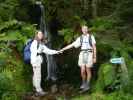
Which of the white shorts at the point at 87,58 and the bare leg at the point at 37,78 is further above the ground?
the white shorts at the point at 87,58

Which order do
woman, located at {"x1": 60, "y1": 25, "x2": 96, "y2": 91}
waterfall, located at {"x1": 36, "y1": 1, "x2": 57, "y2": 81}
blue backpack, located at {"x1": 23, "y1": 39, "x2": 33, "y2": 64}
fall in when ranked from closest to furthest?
woman, located at {"x1": 60, "y1": 25, "x2": 96, "y2": 91}, blue backpack, located at {"x1": 23, "y1": 39, "x2": 33, "y2": 64}, waterfall, located at {"x1": 36, "y1": 1, "x2": 57, "y2": 81}

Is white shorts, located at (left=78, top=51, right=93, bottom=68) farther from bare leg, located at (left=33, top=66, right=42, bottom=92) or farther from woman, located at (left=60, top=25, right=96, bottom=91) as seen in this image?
bare leg, located at (left=33, top=66, right=42, bottom=92)

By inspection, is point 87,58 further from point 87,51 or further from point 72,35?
point 72,35

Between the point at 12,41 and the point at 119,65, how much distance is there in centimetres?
395

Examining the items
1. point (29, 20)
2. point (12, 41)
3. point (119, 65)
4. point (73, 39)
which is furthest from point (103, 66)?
point (29, 20)

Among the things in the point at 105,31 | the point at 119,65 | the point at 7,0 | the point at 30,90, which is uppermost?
the point at 7,0

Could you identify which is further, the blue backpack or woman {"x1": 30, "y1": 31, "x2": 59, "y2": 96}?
the blue backpack

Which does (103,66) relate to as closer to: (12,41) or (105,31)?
(105,31)

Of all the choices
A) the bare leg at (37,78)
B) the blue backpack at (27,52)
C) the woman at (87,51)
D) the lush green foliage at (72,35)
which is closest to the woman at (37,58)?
the bare leg at (37,78)

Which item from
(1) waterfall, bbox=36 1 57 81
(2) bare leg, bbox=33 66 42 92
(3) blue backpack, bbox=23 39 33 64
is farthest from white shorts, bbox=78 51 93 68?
(1) waterfall, bbox=36 1 57 81

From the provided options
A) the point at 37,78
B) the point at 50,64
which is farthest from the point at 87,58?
the point at 50,64

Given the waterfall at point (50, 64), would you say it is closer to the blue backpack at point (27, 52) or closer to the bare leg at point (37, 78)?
the bare leg at point (37, 78)

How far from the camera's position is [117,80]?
39.0 ft

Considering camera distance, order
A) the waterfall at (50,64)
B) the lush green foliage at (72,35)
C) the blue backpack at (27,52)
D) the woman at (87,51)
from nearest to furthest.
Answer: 1. the lush green foliage at (72,35)
2. the woman at (87,51)
3. the blue backpack at (27,52)
4. the waterfall at (50,64)
